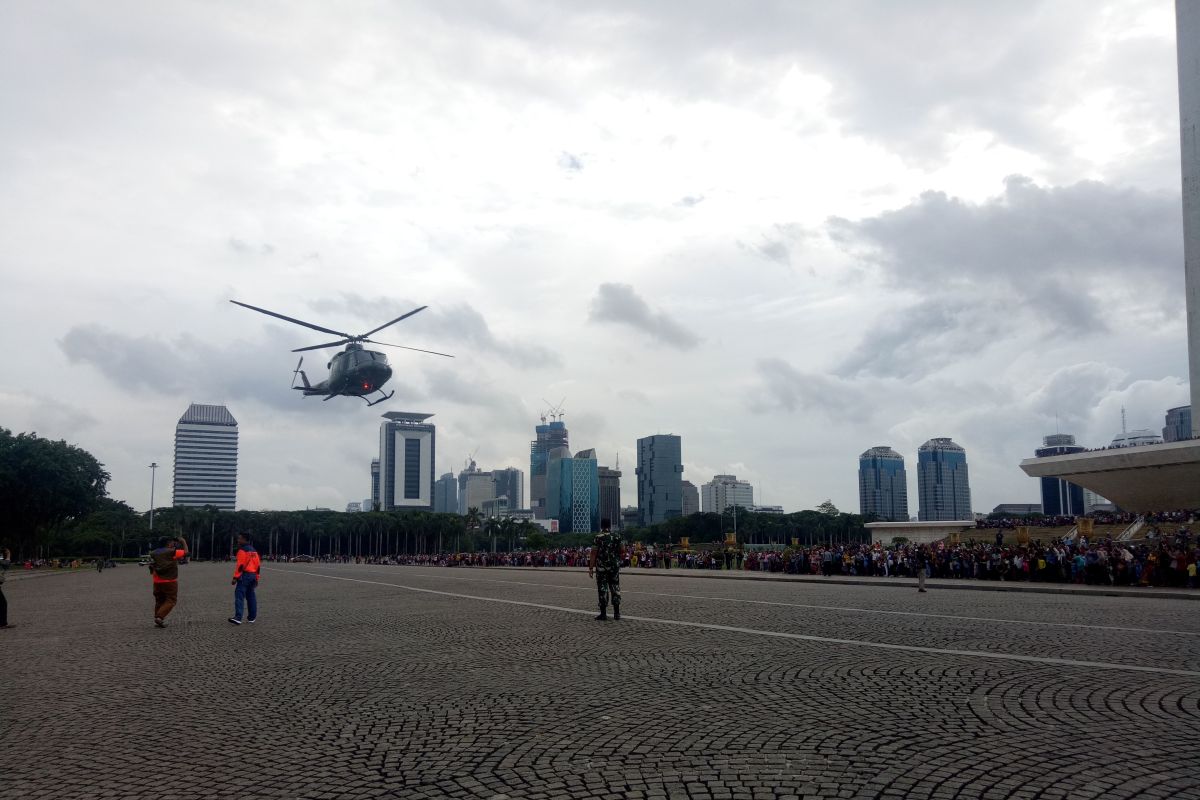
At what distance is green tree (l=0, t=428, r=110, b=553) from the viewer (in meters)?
59.5

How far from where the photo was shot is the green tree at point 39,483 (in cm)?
5947

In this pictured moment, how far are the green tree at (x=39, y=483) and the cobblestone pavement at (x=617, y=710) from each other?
175 ft

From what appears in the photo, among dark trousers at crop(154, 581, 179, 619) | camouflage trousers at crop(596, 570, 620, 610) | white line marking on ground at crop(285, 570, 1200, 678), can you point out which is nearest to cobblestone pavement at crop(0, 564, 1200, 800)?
white line marking on ground at crop(285, 570, 1200, 678)

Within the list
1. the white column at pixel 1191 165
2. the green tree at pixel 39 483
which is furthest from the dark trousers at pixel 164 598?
the white column at pixel 1191 165

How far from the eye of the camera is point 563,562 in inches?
2362

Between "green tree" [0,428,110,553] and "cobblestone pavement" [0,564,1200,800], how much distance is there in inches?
2102

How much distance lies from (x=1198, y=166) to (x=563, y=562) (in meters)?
54.4

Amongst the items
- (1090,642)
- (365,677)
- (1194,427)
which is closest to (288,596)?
(365,677)

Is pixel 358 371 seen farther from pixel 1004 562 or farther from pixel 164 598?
pixel 164 598

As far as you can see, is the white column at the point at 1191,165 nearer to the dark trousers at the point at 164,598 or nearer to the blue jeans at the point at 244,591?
the blue jeans at the point at 244,591

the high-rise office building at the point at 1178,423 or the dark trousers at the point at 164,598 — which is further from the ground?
the high-rise office building at the point at 1178,423

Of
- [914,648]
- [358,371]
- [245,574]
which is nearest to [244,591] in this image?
[245,574]

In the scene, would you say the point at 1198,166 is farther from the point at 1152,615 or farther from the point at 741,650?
the point at 741,650

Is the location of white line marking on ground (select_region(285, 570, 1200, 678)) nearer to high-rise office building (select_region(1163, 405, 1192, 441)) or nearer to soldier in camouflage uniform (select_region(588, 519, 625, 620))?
soldier in camouflage uniform (select_region(588, 519, 625, 620))
